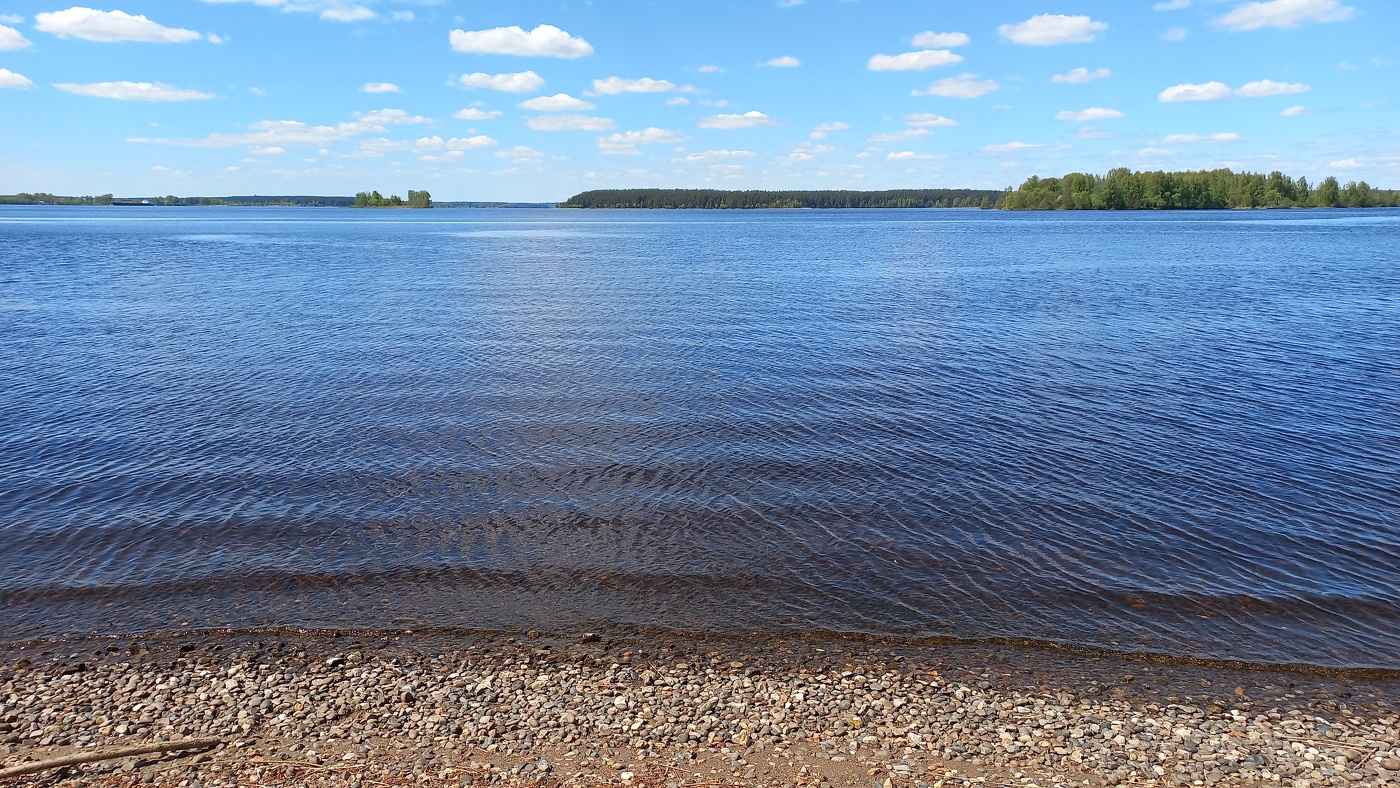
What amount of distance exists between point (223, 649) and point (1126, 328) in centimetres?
4216

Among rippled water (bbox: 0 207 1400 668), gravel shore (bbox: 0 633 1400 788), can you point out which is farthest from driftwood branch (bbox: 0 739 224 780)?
rippled water (bbox: 0 207 1400 668)

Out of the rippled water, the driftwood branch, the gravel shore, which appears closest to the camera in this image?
the driftwood branch

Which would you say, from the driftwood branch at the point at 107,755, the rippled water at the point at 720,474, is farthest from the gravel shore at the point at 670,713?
the rippled water at the point at 720,474

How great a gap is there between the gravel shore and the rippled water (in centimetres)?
93

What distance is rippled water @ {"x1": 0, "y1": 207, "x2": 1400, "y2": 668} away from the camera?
15.2 metres

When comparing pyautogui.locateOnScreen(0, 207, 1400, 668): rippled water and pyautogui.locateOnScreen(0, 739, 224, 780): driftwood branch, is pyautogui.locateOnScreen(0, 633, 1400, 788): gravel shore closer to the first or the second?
pyautogui.locateOnScreen(0, 739, 224, 780): driftwood branch

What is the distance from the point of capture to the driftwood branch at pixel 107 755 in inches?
400

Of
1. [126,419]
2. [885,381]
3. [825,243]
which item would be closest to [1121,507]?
[885,381]

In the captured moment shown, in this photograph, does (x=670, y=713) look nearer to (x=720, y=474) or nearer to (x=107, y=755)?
(x=107, y=755)

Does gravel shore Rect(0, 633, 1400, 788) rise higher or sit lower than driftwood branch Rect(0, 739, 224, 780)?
lower

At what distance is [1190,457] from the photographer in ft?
74.6

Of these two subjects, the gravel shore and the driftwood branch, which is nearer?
the driftwood branch

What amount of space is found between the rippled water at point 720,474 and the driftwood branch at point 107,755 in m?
3.82

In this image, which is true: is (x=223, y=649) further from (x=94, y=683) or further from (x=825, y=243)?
(x=825, y=243)
